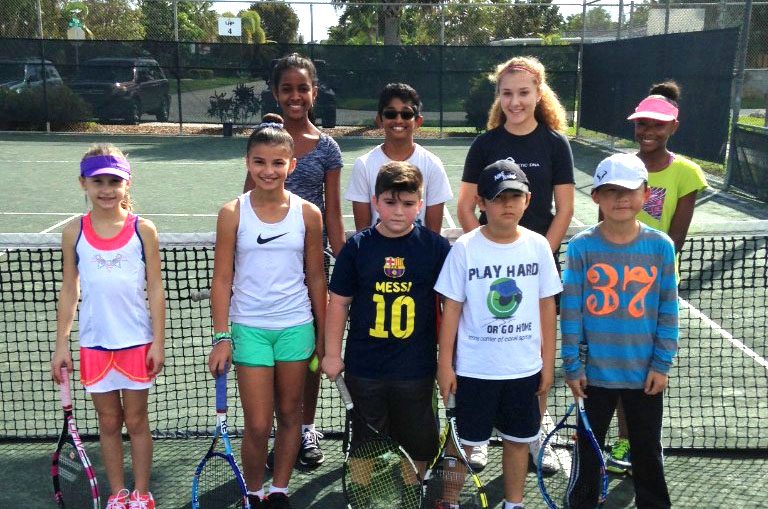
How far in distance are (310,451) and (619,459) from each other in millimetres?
1546

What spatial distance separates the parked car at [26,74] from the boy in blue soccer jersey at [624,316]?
65.8 feet

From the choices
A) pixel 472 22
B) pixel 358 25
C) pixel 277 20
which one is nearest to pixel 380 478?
pixel 472 22

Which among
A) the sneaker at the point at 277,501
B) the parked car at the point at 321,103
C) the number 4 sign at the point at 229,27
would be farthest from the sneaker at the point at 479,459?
the number 4 sign at the point at 229,27

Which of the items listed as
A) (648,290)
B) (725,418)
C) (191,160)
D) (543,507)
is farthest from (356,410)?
(191,160)

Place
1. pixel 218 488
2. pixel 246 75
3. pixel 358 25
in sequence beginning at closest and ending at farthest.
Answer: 1. pixel 218 488
2. pixel 246 75
3. pixel 358 25

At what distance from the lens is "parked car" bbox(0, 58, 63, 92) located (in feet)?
67.8

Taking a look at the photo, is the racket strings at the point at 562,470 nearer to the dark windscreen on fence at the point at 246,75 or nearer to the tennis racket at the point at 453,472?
the tennis racket at the point at 453,472

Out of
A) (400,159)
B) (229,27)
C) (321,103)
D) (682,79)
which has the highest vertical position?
(229,27)

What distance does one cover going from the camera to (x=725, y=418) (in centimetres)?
469

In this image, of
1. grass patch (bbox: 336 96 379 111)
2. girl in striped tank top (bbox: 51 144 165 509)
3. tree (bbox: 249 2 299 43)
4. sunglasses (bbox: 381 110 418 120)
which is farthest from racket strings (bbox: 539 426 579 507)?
tree (bbox: 249 2 299 43)

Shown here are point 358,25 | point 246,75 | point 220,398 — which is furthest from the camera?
point 358,25

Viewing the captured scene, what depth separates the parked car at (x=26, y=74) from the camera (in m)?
20.7

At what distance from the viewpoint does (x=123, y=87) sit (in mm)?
20875

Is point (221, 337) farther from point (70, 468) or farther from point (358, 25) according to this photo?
point (358, 25)
